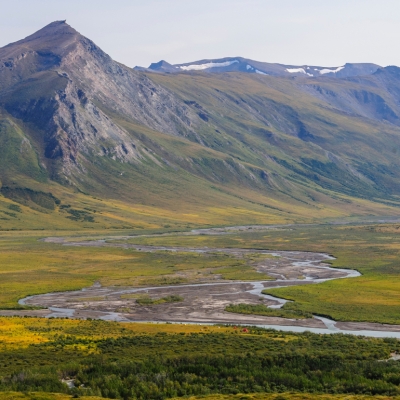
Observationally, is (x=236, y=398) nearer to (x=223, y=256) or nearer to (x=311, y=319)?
(x=311, y=319)

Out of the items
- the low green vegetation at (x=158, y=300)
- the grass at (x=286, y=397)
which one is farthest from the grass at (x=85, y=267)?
the grass at (x=286, y=397)

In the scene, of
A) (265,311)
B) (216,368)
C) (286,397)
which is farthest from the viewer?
(265,311)

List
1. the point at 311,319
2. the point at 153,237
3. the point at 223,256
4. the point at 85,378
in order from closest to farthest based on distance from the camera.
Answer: the point at 85,378
the point at 311,319
the point at 223,256
the point at 153,237

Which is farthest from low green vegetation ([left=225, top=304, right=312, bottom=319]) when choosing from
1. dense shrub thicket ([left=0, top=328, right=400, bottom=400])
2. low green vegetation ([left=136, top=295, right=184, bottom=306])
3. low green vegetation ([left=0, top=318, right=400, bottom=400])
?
dense shrub thicket ([left=0, top=328, right=400, bottom=400])

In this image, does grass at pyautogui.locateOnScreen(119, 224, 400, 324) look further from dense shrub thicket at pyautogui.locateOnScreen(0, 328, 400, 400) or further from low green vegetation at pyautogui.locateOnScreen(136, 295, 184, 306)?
dense shrub thicket at pyautogui.locateOnScreen(0, 328, 400, 400)

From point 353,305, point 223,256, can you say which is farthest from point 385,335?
point 223,256

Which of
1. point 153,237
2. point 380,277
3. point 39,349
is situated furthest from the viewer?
point 153,237

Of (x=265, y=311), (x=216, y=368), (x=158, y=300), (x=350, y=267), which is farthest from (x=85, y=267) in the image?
(x=216, y=368)

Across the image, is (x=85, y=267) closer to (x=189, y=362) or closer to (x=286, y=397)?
(x=189, y=362)
